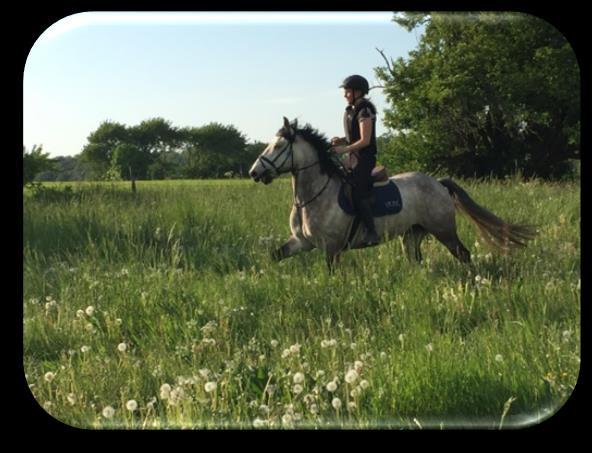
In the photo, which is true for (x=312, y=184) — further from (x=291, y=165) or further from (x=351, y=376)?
(x=351, y=376)

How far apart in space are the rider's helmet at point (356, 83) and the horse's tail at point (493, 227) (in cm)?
153

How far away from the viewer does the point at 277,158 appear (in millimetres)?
5773

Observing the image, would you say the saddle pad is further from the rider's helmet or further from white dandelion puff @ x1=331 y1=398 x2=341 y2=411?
white dandelion puff @ x1=331 y1=398 x2=341 y2=411

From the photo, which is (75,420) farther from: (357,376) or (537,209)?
(537,209)

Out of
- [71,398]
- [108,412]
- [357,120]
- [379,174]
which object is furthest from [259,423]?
[379,174]

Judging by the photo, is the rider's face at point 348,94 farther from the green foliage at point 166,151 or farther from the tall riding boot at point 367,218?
the tall riding boot at point 367,218

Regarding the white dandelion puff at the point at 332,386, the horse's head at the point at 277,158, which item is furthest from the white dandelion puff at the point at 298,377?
the horse's head at the point at 277,158

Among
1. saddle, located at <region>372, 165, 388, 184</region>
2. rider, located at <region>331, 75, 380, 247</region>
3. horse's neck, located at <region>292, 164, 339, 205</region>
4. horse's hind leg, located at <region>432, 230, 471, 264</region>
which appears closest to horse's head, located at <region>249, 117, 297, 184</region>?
horse's neck, located at <region>292, 164, 339, 205</region>

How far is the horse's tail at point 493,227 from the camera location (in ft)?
17.7

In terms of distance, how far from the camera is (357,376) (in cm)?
380

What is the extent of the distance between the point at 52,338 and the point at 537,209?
3905 millimetres

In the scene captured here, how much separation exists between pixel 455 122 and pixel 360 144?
927mm

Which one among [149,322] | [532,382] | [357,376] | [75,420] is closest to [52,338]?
[149,322]

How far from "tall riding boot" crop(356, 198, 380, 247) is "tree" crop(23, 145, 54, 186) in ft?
10.1
